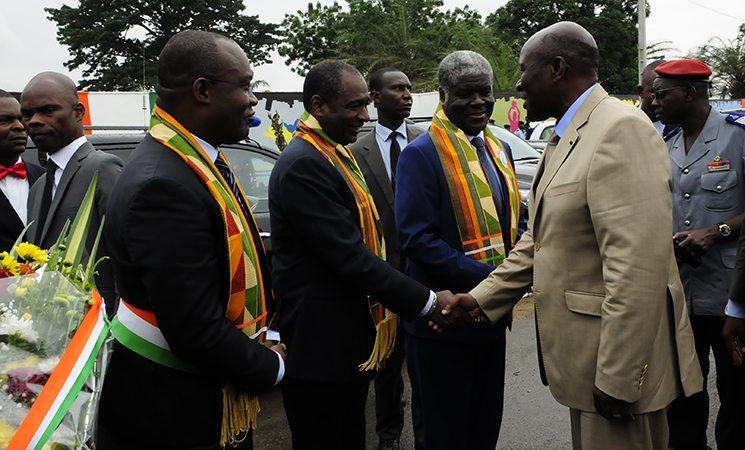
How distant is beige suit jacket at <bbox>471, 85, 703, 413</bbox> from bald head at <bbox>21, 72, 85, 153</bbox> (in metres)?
2.58

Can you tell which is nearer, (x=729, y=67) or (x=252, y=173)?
(x=252, y=173)

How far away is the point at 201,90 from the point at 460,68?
4.93ft

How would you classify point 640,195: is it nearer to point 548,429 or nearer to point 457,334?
point 457,334

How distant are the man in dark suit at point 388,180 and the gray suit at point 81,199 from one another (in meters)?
1.74

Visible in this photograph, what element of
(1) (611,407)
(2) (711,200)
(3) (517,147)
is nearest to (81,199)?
(1) (611,407)

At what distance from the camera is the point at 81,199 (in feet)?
10.3

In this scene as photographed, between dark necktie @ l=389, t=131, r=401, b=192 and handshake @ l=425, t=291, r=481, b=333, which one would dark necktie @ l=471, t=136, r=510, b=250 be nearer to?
handshake @ l=425, t=291, r=481, b=333

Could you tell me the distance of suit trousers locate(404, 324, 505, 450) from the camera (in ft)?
9.47

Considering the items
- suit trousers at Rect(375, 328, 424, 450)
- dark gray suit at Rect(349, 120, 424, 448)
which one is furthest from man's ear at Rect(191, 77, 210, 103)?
suit trousers at Rect(375, 328, 424, 450)

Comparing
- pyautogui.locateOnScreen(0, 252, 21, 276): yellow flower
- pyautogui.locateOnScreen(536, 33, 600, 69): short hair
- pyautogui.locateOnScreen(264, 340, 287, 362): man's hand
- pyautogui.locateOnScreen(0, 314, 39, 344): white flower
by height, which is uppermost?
pyautogui.locateOnScreen(536, 33, 600, 69): short hair

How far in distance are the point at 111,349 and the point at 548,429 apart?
9.99 ft

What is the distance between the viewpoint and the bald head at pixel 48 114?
329cm

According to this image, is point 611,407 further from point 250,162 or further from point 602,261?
point 250,162

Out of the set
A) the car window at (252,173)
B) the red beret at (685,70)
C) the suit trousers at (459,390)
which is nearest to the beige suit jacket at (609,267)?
the suit trousers at (459,390)
